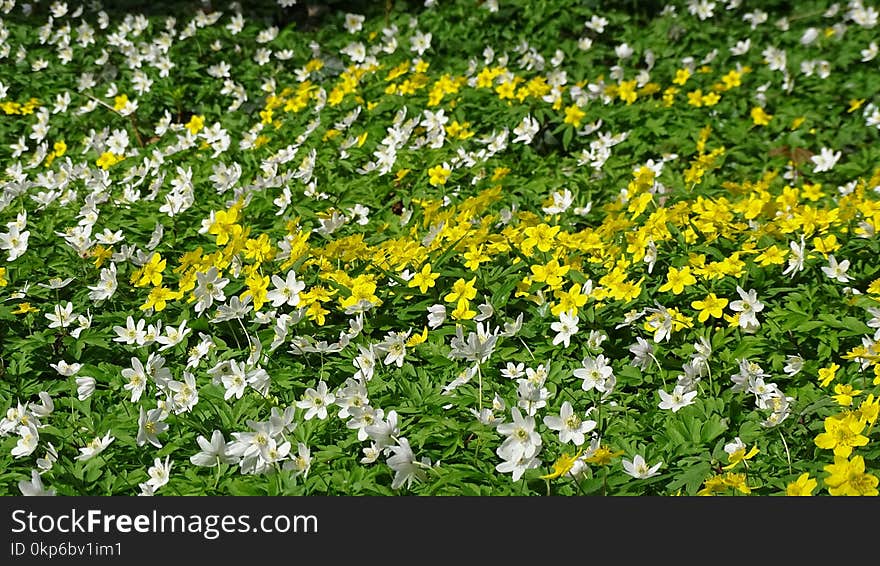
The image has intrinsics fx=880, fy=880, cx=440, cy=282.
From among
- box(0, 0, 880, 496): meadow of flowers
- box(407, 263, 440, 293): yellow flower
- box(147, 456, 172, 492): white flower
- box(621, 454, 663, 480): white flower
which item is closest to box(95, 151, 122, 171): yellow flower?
box(0, 0, 880, 496): meadow of flowers

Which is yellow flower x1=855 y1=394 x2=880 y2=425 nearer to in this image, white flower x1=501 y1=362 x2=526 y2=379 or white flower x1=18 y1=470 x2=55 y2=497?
white flower x1=501 y1=362 x2=526 y2=379

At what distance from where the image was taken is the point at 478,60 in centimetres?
527

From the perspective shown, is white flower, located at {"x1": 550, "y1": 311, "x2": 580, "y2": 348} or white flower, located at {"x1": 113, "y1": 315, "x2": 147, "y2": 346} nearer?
white flower, located at {"x1": 550, "y1": 311, "x2": 580, "y2": 348}

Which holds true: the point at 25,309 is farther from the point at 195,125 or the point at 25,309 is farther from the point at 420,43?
the point at 420,43

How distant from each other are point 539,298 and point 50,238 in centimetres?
208

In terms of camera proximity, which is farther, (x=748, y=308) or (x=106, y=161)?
Result: (x=106, y=161)

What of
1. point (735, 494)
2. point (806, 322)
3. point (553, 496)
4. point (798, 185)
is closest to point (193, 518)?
point (553, 496)

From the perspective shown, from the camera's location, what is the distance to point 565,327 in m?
2.73

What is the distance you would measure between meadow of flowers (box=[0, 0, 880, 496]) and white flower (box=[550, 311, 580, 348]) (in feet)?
0.04

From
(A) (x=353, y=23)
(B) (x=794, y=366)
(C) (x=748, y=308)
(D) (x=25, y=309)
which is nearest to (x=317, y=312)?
(D) (x=25, y=309)

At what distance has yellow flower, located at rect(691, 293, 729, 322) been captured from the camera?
2682mm

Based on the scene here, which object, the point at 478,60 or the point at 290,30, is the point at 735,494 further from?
the point at 290,30

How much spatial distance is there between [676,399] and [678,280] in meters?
0.50

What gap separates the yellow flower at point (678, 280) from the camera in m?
2.77
